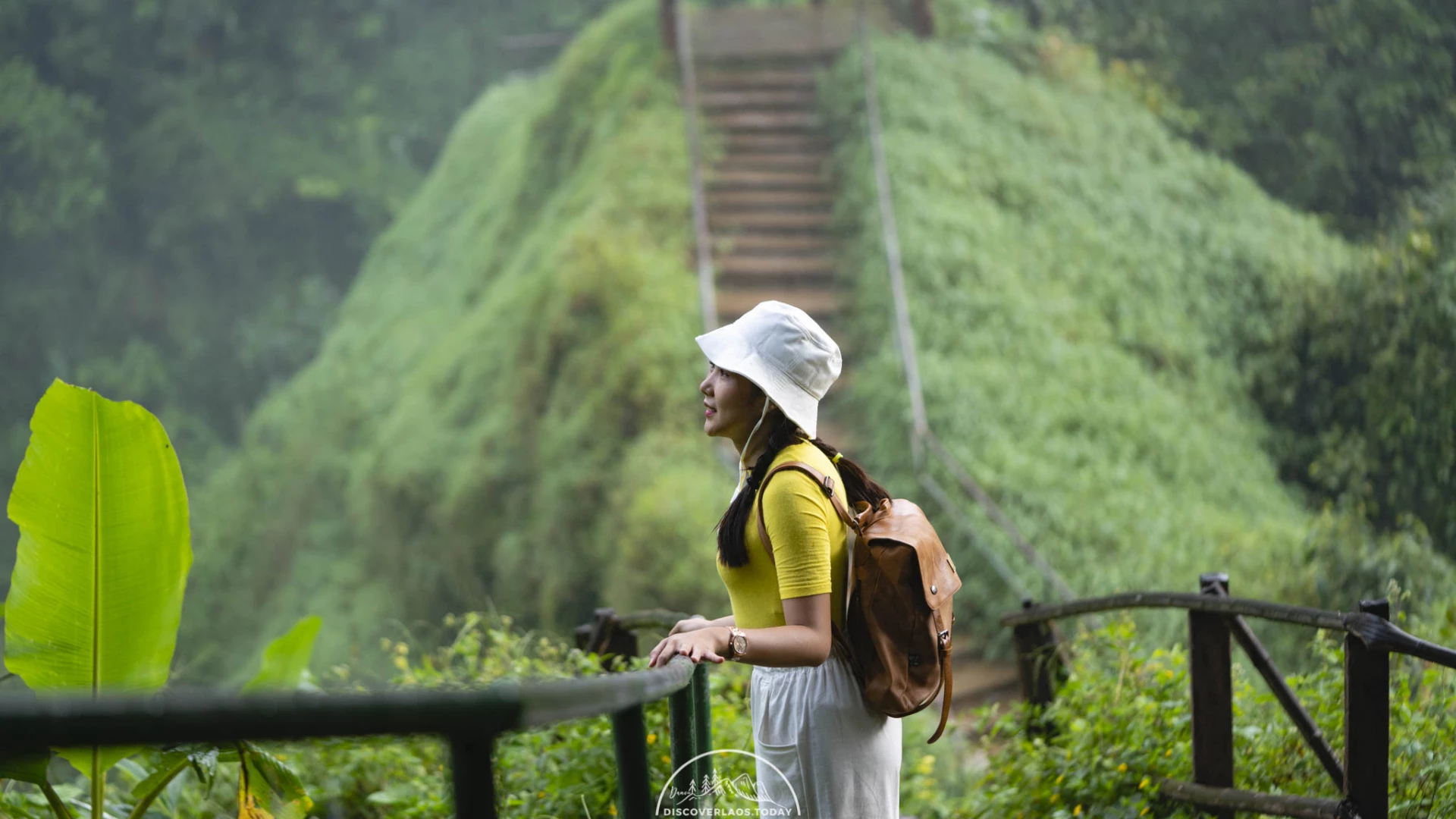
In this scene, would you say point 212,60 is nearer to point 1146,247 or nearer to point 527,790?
point 1146,247

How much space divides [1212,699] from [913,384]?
4337 mm

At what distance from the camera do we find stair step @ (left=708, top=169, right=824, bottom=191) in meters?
8.99

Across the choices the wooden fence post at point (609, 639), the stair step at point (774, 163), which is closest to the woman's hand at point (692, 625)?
the wooden fence post at point (609, 639)

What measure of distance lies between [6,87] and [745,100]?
Answer: 15.1m

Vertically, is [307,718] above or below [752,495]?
below

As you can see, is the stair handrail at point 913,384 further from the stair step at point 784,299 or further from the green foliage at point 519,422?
the green foliage at point 519,422

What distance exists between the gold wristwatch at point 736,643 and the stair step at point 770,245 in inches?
277

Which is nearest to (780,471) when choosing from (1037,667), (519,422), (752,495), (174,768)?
(752,495)

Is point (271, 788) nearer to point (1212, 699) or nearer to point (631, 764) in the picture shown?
point (631, 764)

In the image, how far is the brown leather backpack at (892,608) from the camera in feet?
5.06

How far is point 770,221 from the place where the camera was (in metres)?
8.69

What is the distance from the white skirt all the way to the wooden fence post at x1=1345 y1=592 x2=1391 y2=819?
108cm

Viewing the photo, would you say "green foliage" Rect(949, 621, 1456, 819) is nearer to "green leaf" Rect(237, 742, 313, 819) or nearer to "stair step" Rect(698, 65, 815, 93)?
"green leaf" Rect(237, 742, 313, 819)

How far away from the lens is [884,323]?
7.63 m
